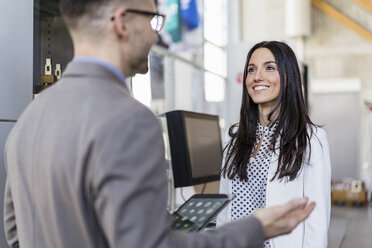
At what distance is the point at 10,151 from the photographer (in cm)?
106

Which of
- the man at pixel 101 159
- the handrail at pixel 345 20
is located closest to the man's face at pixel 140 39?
the man at pixel 101 159

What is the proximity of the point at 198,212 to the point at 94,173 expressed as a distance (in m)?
0.35

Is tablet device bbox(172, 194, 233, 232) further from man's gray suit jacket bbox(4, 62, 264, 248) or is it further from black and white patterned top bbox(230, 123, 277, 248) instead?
black and white patterned top bbox(230, 123, 277, 248)

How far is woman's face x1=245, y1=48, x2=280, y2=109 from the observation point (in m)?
2.33

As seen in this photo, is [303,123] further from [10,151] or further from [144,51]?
[10,151]

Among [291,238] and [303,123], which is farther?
[303,123]

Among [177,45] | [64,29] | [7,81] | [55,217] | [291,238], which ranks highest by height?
[177,45]

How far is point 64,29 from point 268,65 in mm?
943

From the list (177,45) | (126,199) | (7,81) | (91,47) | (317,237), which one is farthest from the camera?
(177,45)

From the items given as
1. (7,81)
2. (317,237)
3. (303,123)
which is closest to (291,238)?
(317,237)

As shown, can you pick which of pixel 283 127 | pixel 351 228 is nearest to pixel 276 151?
pixel 283 127

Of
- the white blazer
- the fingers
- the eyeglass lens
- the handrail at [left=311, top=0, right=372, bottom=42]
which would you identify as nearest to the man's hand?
the fingers

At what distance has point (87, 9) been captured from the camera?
3.37 feet

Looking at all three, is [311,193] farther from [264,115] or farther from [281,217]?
[281,217]
